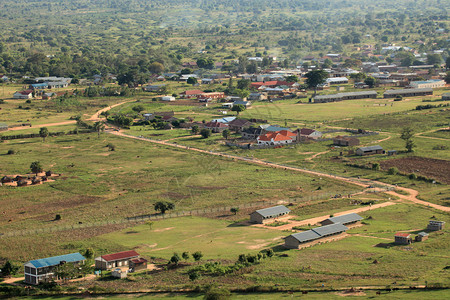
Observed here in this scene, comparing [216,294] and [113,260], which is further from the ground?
[216,294]

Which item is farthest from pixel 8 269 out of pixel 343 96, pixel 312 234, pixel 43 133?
Answer: pixel 343 96

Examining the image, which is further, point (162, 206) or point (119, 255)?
point (162, 206)

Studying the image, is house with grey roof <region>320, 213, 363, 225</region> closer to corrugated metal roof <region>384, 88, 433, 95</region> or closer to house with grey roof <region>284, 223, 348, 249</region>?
house with grey roof <region>284, 223, 348, 249</region>

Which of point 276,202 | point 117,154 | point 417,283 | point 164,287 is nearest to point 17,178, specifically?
point 117,154

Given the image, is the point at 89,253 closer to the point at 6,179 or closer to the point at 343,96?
the point at 6,179

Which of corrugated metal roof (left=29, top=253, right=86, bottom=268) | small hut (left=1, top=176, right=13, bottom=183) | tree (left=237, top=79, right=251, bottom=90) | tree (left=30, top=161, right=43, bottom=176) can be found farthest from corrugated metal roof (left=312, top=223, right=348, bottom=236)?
tree (left=237, top=79, right=251, bottom=90)

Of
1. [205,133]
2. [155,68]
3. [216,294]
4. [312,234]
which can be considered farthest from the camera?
[155,68]

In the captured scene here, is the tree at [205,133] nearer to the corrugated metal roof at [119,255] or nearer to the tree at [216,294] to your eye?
the corrugated metal roof at [119,255]
